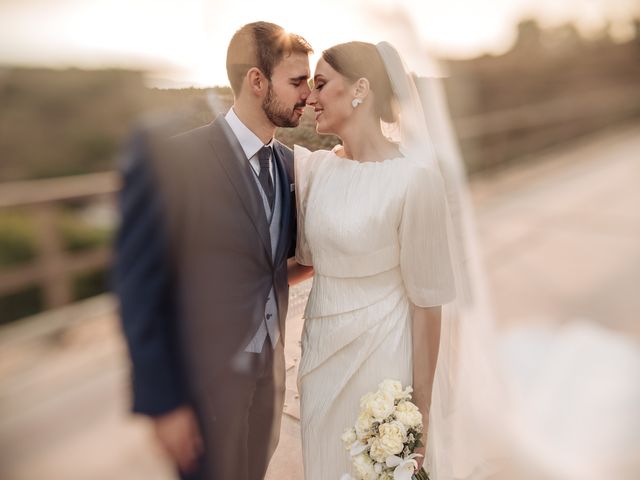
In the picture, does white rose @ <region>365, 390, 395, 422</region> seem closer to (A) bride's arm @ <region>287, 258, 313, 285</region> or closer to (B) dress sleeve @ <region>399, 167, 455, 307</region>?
(B) dress sleeve @ <region>399, 167, 455, 307</region>

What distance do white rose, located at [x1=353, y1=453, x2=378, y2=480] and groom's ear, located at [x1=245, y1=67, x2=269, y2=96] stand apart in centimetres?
88

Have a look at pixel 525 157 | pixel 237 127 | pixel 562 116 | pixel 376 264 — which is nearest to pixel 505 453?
pixel 376 264

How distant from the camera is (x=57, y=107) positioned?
2.57 meters

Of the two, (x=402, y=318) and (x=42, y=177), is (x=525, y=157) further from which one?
(x=402, y=318)

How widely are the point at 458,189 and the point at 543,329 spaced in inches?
83.4

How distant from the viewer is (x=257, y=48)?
1091 millimetres

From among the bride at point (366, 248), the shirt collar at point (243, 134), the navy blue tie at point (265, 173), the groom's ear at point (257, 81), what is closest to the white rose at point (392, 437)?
the bride at point (366, 248)

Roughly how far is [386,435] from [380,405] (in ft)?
0.22

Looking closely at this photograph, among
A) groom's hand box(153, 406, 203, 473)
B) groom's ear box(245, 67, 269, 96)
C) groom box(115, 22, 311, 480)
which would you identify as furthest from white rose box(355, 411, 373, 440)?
groom's ear box(245, 67, 269, 96)

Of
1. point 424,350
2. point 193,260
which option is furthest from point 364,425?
point 193,260

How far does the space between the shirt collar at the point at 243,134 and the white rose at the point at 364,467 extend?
76cm

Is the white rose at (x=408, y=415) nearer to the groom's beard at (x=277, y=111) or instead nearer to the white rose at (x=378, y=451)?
the white rose at (x=378, y=451)

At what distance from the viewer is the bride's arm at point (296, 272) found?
137 centimetres

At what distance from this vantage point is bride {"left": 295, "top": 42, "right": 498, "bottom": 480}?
1197 mm
